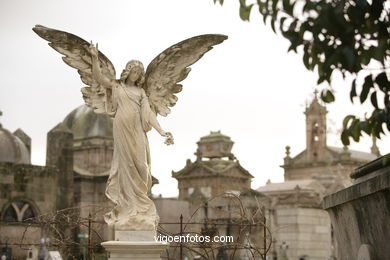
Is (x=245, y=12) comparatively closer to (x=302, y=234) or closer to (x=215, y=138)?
(x=302, y=234)

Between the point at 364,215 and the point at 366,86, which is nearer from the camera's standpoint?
the point at 366,86

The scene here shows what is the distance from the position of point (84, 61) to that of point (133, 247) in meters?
2.47

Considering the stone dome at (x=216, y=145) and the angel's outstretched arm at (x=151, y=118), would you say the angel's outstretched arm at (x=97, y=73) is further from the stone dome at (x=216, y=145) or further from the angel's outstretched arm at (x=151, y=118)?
the stone dome at (x=216, y=145)

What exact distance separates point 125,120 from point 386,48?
510cm

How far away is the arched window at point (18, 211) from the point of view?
92.8 ft

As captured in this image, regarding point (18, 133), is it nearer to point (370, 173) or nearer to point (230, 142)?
point (230, 142)

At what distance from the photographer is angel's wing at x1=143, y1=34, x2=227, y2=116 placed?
971cm

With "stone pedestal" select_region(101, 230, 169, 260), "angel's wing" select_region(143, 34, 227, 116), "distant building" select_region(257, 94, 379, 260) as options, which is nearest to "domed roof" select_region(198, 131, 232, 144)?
"distant building" select_region(257, 94, 379, 260)

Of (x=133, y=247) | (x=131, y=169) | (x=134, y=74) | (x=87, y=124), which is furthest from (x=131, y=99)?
(x=87, y=124)

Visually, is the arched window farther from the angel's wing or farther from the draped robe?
the draped robe

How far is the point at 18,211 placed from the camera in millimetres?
28594

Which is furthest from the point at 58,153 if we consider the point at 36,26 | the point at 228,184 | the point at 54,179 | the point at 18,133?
the point at 36,26

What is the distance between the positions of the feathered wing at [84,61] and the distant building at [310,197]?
17.0 ft

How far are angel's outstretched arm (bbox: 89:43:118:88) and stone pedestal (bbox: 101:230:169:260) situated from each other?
1.88 metres
